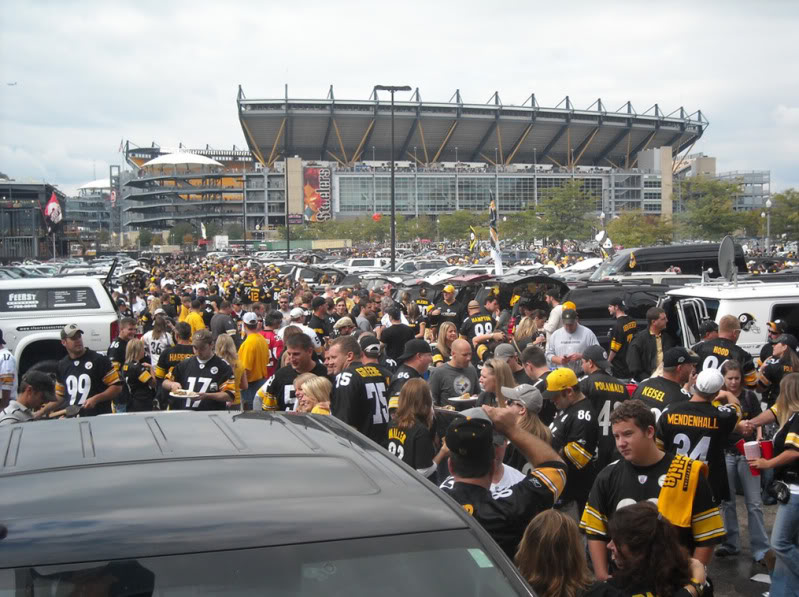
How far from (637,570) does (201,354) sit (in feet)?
18.4

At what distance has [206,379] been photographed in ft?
26.1

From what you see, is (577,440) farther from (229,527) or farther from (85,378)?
(85,378)

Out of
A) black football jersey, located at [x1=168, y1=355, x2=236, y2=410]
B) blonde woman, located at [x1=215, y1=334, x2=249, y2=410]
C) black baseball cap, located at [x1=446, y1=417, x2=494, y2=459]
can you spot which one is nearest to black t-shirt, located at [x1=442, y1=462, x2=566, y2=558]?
black baseball cap, located at [x1=446, y1=417, x2=494, y2=459]

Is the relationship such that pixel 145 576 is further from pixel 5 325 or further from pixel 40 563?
pixel 5 325

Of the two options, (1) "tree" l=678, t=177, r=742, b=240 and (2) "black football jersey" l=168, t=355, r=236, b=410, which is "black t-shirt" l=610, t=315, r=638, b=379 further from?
(1) "tree" l=678, t=177, r=742, b=240

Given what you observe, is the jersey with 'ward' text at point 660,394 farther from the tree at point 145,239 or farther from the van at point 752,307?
the tree at point 145,239

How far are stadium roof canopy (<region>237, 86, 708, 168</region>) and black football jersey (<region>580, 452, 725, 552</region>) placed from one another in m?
128

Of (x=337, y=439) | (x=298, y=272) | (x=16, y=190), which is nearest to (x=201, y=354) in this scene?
(x=337, y=439)

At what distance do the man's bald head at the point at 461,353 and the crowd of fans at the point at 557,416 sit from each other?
0.02 m

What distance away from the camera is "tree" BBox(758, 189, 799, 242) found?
55219mm

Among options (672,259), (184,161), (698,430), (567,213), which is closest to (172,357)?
(698,430)

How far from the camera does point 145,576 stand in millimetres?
1977

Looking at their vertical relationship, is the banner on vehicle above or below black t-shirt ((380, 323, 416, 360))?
above

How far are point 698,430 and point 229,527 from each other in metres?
4.03
